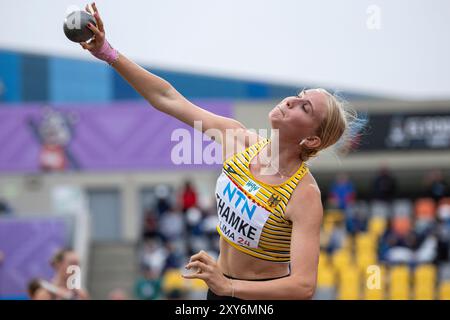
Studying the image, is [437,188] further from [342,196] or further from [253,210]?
[253,210]

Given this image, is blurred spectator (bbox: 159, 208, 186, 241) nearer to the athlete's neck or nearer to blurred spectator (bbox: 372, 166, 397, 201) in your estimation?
blurred spectator (bbox: 372, 166, 397, 201)

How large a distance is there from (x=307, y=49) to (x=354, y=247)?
7.40m

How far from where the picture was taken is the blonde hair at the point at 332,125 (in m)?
4.55

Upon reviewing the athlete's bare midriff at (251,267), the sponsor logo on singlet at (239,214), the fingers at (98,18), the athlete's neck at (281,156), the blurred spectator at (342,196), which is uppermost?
the fingers at (98,18)

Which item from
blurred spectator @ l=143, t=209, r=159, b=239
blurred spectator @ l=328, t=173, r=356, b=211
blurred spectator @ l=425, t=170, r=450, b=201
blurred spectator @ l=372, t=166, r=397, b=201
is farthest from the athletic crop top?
blurred spectator @ l=372, t=166, r=397, b=201

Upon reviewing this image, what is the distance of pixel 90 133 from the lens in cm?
2302

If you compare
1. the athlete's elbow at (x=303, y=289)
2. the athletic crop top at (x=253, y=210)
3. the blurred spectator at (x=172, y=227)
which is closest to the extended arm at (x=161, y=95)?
the athletic crop top at (x=253, y=210)

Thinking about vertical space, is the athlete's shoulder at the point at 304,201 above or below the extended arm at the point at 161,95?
below

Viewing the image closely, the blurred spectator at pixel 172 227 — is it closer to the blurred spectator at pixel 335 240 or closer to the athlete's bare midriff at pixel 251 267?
the blurred spectator at pixel 335 240

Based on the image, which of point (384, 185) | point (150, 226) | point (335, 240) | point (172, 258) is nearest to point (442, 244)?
point (335, 240)

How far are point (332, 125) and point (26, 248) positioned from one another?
11575 millimetres

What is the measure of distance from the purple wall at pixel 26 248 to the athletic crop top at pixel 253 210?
10.5 meters

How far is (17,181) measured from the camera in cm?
2338

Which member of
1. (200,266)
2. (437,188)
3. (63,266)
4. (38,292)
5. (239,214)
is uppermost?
(239,214)
